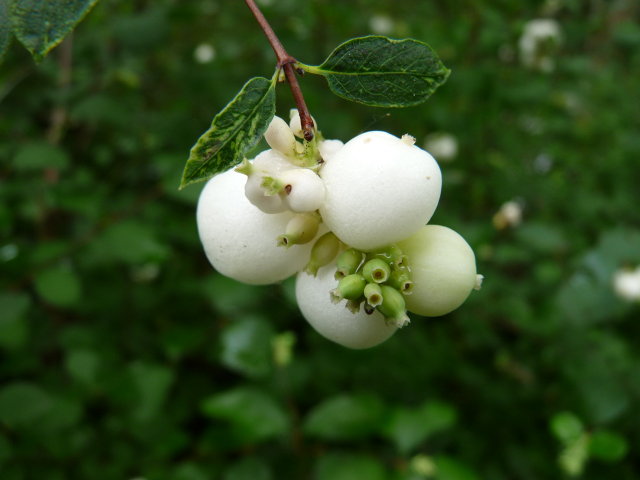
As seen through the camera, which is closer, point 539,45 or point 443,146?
point 443,146

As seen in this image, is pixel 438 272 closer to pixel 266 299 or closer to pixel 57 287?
pixel 57 287

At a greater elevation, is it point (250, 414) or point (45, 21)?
point (45, 21)

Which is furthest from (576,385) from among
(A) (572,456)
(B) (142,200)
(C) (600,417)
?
(B) (142,200)

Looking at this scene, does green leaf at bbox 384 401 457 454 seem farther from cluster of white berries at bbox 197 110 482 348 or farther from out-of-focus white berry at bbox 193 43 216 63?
out-of-focus white berry at bbox 193 43 216 63

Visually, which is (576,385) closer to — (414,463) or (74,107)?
(414,463)

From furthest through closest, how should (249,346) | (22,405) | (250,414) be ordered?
Answer: (249,346) → (250,414) → (22,405)

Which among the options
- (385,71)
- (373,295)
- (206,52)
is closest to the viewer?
(373,295)

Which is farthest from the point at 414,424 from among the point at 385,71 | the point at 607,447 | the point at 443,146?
the point at 443,146
